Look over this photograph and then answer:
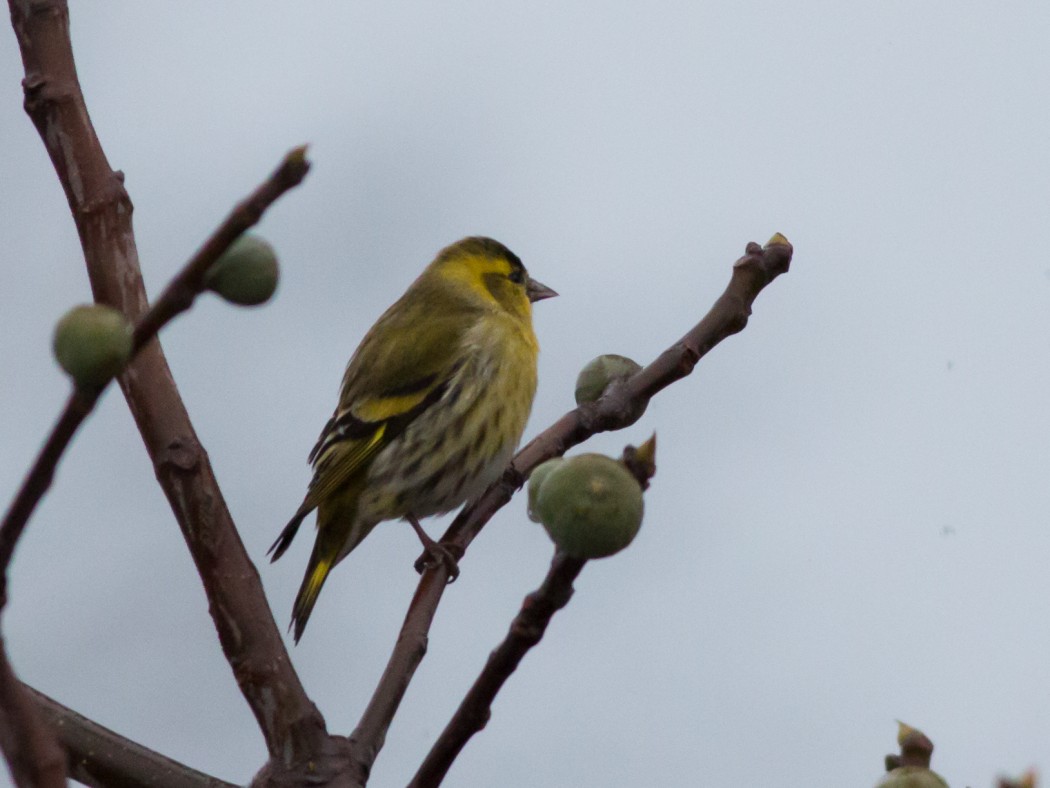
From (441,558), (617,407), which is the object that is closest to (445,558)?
(441,558)

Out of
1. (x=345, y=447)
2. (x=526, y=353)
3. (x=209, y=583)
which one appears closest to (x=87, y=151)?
(x=209, y=583)

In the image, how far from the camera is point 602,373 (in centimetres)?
271

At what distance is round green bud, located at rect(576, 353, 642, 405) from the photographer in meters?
2.71

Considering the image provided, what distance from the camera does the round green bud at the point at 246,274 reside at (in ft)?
4.01

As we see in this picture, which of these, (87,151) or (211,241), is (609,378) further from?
(211,241)

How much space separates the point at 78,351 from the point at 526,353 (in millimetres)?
3931

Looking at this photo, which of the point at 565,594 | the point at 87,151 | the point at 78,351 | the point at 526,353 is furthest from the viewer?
the point at 526,353

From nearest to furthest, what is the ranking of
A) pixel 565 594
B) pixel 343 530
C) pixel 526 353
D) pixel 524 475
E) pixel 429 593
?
pixel 565 594, pixel 429 593, pixel 524 475, pixel 343 530, pixel 526 353

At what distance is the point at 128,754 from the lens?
2277 mm

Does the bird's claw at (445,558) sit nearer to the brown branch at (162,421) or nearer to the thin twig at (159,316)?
the brown branch at (162,421)

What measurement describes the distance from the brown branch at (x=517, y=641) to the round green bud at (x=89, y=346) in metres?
0.49

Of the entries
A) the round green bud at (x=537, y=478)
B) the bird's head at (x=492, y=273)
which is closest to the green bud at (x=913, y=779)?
the round green bud at (x=537, y=478)

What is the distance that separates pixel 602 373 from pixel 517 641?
4.33 ft

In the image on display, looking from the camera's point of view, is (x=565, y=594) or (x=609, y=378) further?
(x=609, y=378)
